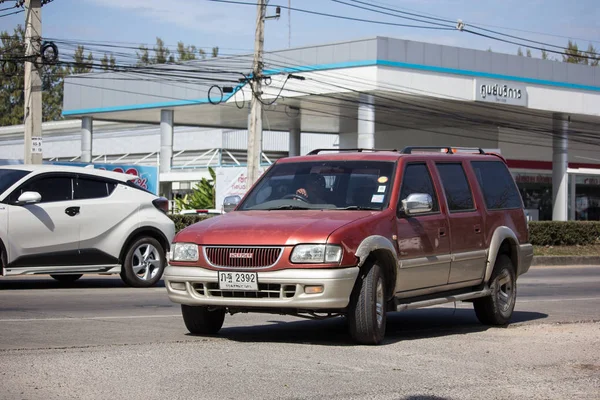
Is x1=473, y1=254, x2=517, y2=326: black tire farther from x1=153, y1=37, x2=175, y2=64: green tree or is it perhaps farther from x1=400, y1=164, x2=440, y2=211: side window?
x1=153, y1=37, x2=175, y2=64: green tree

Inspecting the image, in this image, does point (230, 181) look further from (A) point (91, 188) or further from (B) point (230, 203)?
(B) point (230, 203)

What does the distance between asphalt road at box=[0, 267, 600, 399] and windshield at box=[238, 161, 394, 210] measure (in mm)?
1267

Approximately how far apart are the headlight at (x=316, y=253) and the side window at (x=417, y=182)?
1516mm

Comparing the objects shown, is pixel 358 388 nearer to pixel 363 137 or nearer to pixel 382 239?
pixel 382 239

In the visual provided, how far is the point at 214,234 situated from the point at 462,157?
345cm

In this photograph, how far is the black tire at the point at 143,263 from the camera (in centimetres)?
1491

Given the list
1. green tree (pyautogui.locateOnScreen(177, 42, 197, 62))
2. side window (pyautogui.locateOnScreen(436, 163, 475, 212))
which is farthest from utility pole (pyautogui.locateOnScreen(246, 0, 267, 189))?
green tree (pyautogui.locateOnScreen(177, 42, 197, 62))

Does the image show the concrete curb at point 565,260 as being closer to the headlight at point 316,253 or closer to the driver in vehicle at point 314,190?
the driver in vehicle at point 314,190

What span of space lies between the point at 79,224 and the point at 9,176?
3.90 feet

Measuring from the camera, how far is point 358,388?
6.57 m

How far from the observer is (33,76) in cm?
2525

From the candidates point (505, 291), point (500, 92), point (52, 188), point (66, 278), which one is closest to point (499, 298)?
point (505, 291)

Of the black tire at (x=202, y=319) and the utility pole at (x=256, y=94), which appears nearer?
the black tire at (x=202, y=319)

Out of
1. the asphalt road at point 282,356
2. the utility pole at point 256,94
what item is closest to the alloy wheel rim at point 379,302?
the asphalt road at point 282,356
